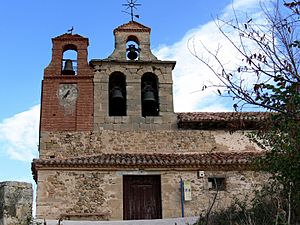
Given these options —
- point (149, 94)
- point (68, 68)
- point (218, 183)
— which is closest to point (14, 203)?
point (218, 183)

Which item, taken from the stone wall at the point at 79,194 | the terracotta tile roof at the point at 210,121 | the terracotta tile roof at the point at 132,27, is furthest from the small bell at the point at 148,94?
A: the stone wall at the point at 79,194

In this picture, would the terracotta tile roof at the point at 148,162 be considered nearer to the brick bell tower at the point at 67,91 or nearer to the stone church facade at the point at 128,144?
the stone church facade at the point at 128,144

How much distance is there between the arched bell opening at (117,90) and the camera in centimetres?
1680

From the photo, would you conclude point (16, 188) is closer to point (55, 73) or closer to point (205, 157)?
point (205, 157)

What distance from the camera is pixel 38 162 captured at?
14.6 m

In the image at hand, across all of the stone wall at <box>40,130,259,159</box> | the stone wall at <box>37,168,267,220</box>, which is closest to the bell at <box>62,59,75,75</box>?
the stone wall at <box>40,130,259,159</box>

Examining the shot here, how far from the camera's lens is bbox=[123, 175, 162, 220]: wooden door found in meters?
14.8

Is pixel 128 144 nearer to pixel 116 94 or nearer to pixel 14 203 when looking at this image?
pixel 116 94

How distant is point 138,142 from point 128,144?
1.08 feet

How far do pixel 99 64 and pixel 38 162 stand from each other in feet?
13.4

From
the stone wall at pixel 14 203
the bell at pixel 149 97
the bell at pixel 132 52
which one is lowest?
the stone wall at pixel 14 203

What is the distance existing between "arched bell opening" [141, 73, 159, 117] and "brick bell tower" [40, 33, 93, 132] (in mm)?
1781

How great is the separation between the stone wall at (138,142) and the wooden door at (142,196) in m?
1.31

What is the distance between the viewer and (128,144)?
53.1 ft
